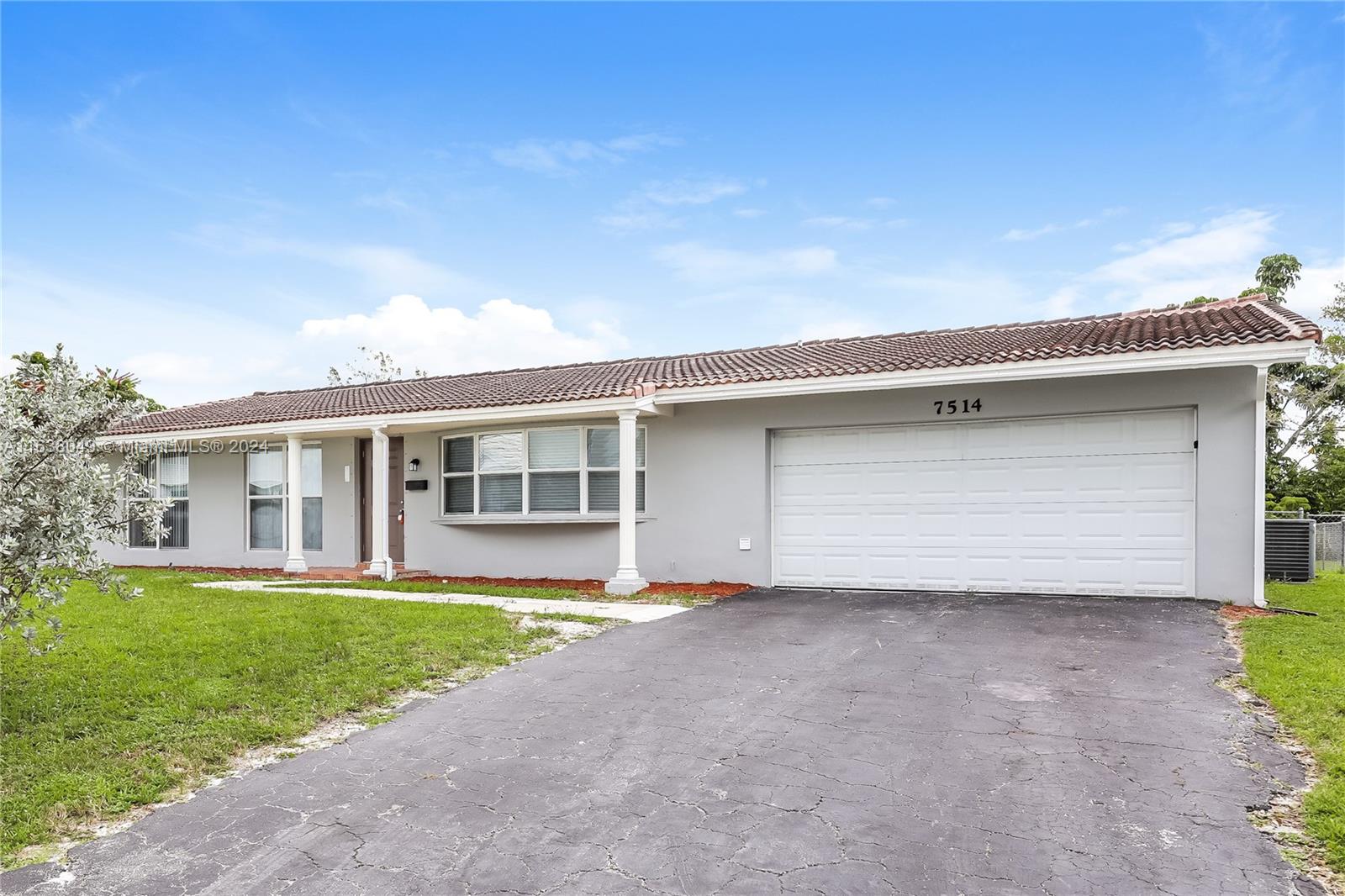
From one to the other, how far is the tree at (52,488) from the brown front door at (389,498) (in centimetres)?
985

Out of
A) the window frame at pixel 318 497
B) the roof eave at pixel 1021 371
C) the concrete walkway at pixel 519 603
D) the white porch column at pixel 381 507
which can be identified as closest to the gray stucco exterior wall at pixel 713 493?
the window frame at pixel 318 497

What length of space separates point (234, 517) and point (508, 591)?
7.81 m

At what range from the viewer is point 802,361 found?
13.3 meters

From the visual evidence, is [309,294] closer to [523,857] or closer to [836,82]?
[836,82]

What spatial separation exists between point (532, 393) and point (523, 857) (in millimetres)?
10534

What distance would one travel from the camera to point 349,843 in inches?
141

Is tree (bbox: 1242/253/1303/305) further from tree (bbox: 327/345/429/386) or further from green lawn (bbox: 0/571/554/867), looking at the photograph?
tree (bbox: 327/345/429/386)

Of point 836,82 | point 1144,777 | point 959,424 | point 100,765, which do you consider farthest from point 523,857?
point 836,82

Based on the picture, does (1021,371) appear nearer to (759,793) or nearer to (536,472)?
(536,472)

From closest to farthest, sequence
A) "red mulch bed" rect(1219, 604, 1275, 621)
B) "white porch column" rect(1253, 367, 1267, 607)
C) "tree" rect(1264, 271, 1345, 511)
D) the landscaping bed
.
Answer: "red mulch bed" rect(1219, 604, 1275, 621)
"white porch column" rect(1253, 367, 1267, 607)
the landscaping bed
"tree" rect(1264, 271, 1345, 511)

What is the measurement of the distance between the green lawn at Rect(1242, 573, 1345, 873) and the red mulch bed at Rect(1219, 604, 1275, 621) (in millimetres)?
160

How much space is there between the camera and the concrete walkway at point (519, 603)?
9.77 meters

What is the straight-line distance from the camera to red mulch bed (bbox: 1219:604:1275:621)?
8.98 metres

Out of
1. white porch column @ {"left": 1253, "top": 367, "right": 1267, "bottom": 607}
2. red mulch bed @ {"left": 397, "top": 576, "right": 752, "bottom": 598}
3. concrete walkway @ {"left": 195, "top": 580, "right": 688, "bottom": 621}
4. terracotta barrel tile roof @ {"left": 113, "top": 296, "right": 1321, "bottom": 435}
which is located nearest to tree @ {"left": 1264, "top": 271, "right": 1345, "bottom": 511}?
terracotta barrel tile roof @ {"left": 113, "top": 296, "right": 1321, "bottom": 435}
